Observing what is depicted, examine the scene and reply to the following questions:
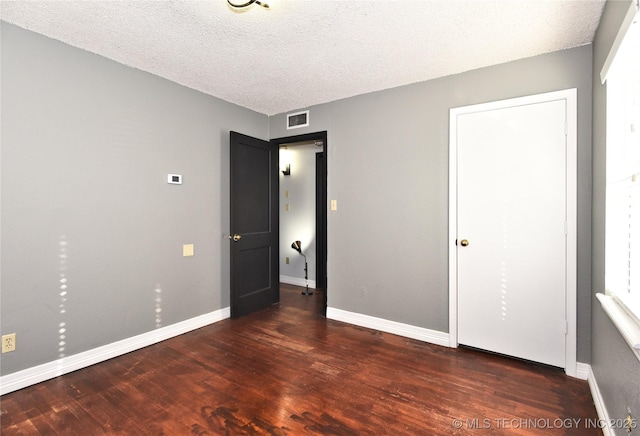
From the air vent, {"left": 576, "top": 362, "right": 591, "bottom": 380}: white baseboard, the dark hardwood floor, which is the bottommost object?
the dark hardwood floor

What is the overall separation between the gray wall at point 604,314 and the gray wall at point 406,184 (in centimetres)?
20

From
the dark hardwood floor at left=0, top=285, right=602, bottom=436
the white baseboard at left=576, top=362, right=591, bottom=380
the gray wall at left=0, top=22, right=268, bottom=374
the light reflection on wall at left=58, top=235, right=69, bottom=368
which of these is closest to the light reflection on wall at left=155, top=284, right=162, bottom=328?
the gray wall at left=0, top=22, right=268, bottom=374

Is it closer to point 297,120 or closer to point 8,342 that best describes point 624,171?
point 297,120

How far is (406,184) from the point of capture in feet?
10.5

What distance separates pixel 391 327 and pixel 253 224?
1.98m

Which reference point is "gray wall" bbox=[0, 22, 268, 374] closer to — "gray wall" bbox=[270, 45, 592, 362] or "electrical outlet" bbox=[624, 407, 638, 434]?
"gray wall" bbox=[270, 45, 592, 362]

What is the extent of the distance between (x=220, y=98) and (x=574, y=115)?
335 centimetres

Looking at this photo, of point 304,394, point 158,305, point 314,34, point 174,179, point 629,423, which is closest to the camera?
point 629,423

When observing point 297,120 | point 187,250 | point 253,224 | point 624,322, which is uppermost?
point 297,120

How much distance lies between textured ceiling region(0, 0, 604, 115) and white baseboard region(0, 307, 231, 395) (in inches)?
95.4

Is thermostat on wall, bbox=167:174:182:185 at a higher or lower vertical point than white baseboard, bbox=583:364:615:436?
higher

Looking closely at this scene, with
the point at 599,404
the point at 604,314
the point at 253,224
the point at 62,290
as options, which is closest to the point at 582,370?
the point at 599,404

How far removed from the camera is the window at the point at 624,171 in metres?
1.46

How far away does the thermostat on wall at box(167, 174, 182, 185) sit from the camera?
3123mm
